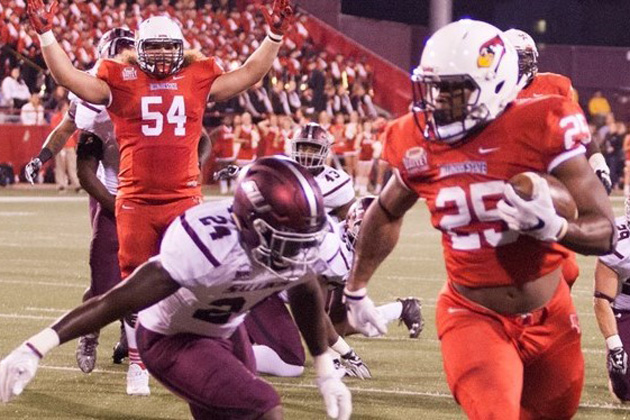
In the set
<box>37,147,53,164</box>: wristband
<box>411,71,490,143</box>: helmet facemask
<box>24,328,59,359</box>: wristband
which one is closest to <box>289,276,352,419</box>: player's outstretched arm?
<box>411,71,490,143</box>: helmet facemask

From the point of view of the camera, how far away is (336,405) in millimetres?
4090

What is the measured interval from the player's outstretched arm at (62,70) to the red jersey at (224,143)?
635 inches

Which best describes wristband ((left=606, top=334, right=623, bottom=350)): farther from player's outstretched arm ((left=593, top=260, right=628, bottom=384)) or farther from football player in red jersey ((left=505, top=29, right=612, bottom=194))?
football player in red jersey ((left=505, top=29, right=612, bottom=194))

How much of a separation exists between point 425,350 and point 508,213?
4.04 meters

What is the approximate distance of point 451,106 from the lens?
385cm

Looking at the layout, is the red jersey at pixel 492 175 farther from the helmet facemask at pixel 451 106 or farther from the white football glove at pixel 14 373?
the white football glove at pixel 14 373

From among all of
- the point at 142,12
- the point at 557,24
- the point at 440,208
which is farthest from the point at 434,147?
the point at 557,24

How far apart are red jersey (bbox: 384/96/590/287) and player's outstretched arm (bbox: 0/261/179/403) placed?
2.65 ft

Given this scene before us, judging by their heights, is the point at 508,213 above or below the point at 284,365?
above

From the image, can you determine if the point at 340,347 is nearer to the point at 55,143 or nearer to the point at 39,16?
the point at 55,143

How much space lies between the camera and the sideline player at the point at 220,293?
3.75 meters

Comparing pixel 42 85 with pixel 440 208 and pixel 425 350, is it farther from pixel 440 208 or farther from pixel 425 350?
pixel 440 208

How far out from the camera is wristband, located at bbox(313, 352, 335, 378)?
13.6ft

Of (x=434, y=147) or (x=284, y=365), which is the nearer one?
(x=434, y=147)
